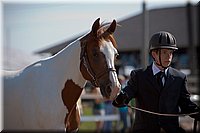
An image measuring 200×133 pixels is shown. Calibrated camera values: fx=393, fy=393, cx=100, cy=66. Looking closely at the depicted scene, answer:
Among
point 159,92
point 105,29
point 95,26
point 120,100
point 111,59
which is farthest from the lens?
point 105,29

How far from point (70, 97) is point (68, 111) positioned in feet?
0.51

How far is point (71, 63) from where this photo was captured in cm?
439

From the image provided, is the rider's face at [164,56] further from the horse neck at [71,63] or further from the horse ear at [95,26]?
the horse neck at [71,63]

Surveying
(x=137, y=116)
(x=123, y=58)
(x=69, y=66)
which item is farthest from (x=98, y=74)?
(x=123, y=58)

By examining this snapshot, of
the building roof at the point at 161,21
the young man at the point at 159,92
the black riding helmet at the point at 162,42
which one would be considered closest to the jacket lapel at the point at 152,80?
the young man at the point at 159,92

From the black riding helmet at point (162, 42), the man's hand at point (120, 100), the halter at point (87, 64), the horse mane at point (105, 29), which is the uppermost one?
Result: the horse mane at point (105, 29)

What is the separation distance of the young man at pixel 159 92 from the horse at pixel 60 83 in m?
0.26

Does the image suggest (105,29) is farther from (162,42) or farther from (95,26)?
(162,42)

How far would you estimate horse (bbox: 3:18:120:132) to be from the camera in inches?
165

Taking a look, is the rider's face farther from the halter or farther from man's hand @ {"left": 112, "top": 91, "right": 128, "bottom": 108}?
the halter

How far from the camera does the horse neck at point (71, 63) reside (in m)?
4.38

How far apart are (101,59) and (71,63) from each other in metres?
0.39

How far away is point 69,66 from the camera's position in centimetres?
439

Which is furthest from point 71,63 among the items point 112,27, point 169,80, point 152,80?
point 169,80
